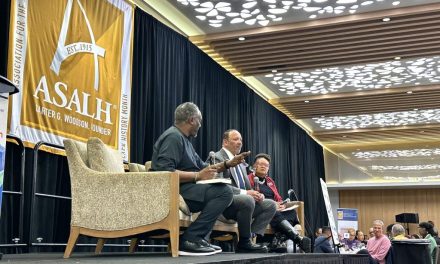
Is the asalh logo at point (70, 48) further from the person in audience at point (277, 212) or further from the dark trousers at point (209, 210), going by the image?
the dark trousers at point (209, 210)

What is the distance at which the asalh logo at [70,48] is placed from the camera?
4.89m

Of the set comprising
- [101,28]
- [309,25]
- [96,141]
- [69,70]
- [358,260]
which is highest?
[309,25]

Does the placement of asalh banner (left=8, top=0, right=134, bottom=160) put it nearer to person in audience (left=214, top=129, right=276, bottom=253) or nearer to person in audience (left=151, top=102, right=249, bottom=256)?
person in audience (left=214, top=129, right=276, bottom=253)

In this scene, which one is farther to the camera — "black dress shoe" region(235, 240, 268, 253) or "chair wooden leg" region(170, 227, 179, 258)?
"black dress shoe" region(235, 240, 268, 253)

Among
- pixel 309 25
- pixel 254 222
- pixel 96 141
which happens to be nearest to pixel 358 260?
pixel 254 222

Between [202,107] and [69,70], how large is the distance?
3.07 meters

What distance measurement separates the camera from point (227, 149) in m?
4.58

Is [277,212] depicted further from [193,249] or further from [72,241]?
[72,241]

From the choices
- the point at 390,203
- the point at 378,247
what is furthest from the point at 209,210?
the point at 390,203

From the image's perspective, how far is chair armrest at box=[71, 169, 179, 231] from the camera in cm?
310

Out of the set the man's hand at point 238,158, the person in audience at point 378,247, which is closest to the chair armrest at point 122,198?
the man's hand at point 238,158

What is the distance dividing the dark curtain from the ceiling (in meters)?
0.32

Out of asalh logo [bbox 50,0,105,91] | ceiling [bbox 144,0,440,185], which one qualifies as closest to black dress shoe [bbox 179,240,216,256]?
asalh logo [bbox 50,0,105,91]

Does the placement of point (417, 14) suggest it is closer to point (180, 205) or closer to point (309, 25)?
point (309, 25)
